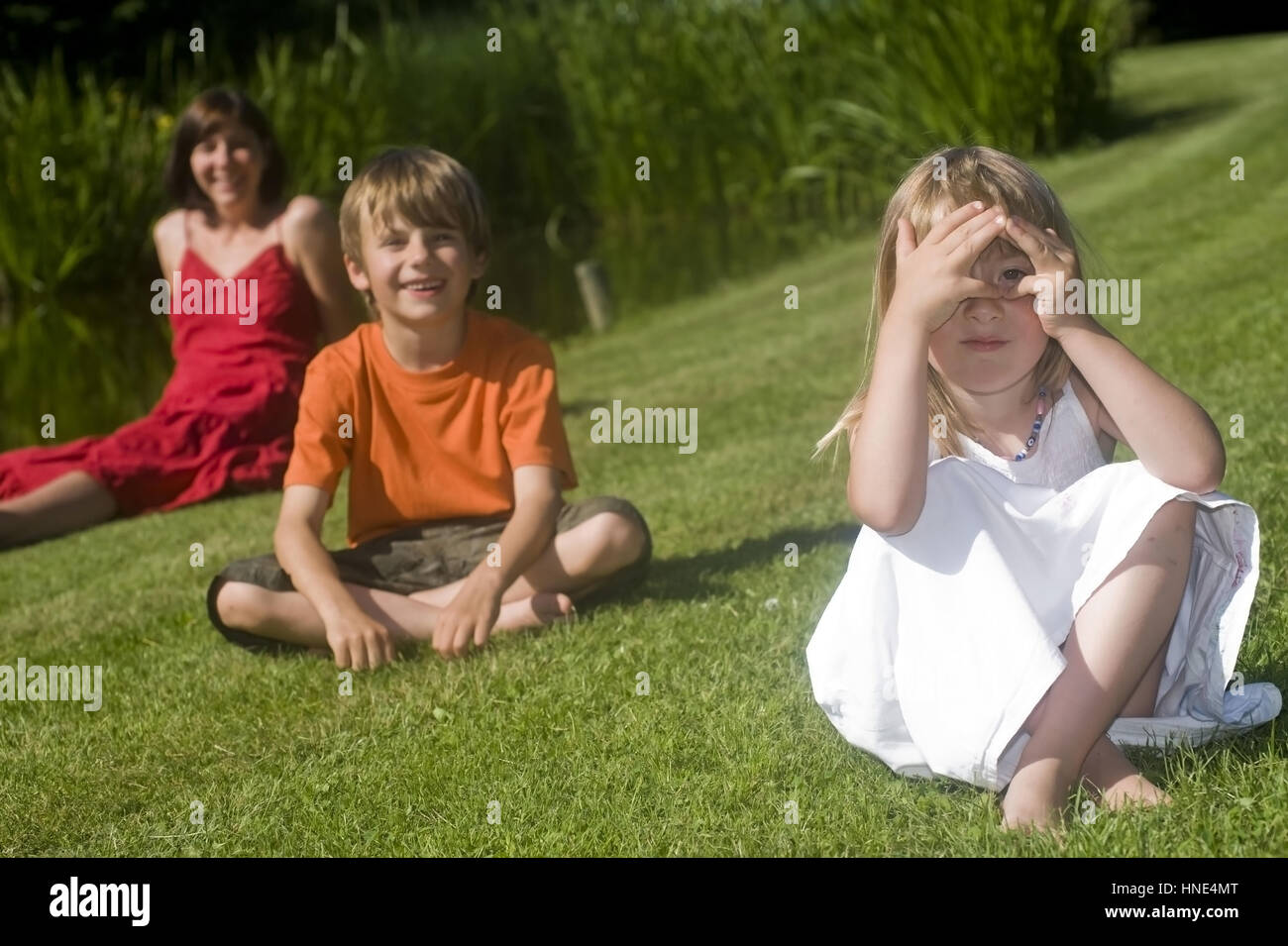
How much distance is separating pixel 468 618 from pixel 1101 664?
1844mm

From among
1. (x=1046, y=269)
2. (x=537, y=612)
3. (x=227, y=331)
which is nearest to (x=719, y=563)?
(x=537, y=612)

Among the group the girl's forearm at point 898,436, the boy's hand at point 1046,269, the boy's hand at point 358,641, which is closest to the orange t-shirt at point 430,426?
the boy's hand at point 358,641

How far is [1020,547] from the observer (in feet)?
8.98

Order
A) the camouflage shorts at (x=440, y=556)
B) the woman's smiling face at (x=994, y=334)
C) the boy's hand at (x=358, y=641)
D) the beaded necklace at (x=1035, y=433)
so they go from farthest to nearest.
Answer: the camouflage shorts at (x=440, y=556)
the boy's hand at (x=358, y=641)
the beaded necklace at (x=1035, y=433)
the woman's smiling face at (x=994, y=334)

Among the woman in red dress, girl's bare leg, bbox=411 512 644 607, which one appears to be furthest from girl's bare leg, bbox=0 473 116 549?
girl's bare leg, bbox=411 512 644 607

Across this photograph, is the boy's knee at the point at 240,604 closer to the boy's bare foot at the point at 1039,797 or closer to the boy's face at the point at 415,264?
the boy's face at the point at 415,264

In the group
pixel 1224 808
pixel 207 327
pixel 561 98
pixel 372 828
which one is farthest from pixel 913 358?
pixel 561 98

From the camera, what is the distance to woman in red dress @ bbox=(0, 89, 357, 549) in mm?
6930

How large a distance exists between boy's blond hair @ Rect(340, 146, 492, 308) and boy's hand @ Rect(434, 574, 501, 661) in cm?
100

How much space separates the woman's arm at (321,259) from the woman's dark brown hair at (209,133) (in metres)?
0.19

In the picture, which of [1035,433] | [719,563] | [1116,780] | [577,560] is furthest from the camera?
[719,563]

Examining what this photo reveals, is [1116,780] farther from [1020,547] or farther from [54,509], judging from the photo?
[54,509]

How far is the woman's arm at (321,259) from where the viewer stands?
7027mm

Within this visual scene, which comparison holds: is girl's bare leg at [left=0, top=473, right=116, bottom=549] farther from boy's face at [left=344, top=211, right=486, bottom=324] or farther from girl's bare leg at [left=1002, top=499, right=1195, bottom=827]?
girl's bare leg at [left=1002, top=499, right=1195, bottom=827]
